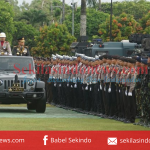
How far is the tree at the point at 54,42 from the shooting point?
66125mm

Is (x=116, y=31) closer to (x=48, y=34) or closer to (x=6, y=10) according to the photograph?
(x=48, y=34)

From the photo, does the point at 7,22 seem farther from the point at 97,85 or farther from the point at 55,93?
the point at 97,85

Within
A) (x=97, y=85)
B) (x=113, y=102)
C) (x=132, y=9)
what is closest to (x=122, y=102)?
(x=113, y=102)

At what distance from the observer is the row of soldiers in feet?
64.6

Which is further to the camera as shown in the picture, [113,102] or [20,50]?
[20,50]

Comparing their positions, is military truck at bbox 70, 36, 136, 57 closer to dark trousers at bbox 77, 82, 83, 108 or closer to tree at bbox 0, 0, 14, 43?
dark trousers at bbox 77, 82, 83, 108

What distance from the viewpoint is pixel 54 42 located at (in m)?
66.9

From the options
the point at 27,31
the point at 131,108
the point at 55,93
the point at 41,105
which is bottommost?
the point at 27,31

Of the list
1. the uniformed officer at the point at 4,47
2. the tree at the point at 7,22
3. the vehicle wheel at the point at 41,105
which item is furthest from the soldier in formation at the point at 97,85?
the tree at the point at 7,22

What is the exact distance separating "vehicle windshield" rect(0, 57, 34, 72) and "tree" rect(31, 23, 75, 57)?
3927cm

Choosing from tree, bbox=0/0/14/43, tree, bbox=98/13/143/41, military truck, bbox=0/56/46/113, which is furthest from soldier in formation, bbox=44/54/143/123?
tree, bbox=0/0/14/43

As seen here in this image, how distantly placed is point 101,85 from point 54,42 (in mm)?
44113
